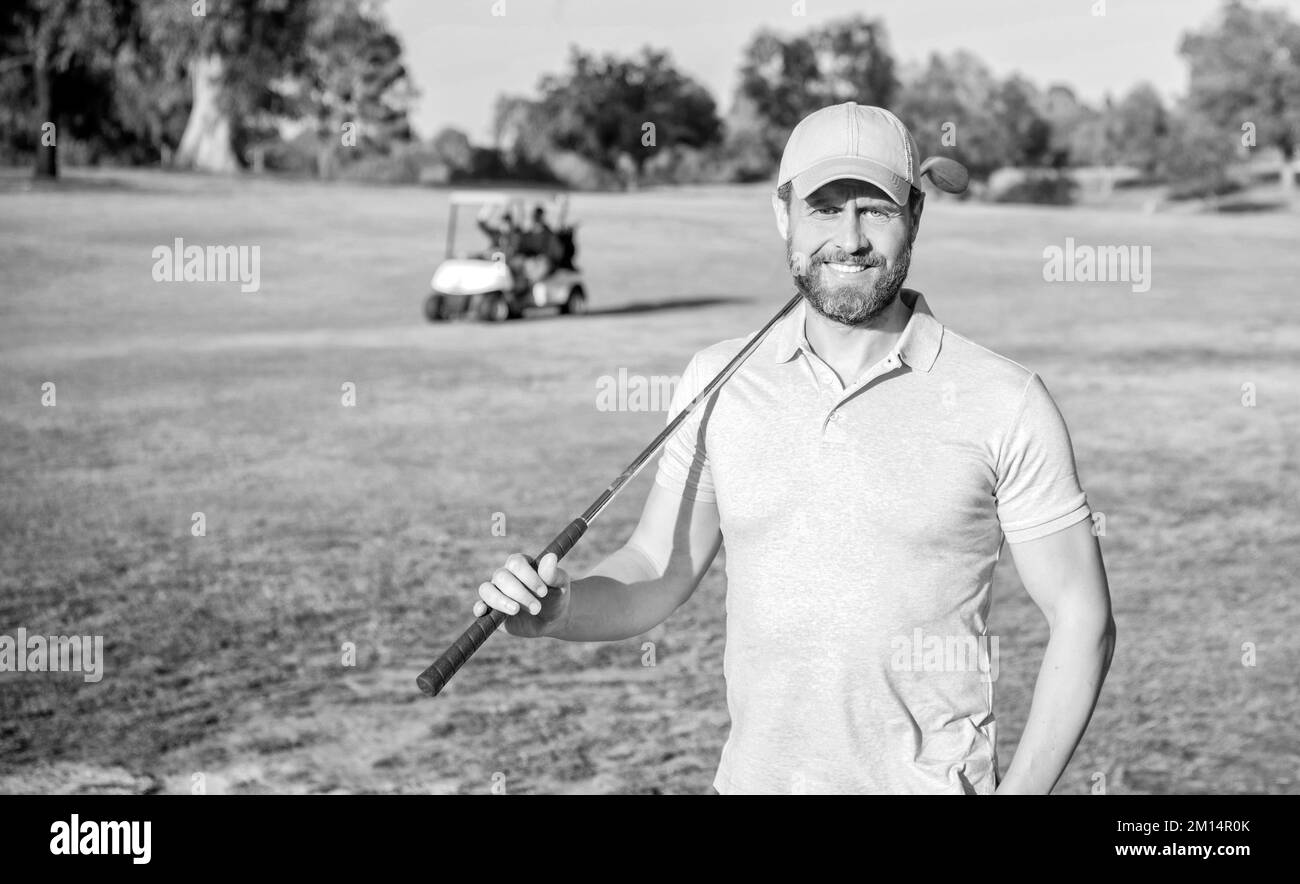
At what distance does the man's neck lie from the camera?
2.65 meters

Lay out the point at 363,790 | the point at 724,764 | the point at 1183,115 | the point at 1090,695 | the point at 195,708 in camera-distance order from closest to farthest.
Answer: the point at 1090,695 < the point at 724,764 < the point at 363,790 < the point at 195,708 < the point at 1183,115

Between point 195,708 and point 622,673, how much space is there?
180cm

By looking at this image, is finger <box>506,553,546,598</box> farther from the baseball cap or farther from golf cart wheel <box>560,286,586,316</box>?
golf cart wheel <box>560,286,586,316</box>

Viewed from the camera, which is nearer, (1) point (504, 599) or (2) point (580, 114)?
(1) point (504, 599)

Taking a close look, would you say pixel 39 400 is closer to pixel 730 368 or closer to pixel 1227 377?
pixel 1227 377

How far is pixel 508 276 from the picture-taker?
22.3 metres

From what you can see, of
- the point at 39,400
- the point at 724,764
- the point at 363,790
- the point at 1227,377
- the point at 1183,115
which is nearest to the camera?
the point at 724,764

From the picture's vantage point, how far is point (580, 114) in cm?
6225

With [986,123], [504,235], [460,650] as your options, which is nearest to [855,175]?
[460,650]

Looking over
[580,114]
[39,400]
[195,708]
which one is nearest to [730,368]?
[195,708]

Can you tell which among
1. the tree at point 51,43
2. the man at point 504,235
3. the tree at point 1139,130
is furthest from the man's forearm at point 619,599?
the tree at point 1139,130

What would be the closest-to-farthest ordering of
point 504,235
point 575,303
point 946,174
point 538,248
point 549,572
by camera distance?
point 549,572 → point 946,174 → point 504,235 → point 538,248 → point 575,303

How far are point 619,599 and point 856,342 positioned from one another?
1.90 feet

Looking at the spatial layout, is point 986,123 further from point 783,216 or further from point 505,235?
point 783,216
